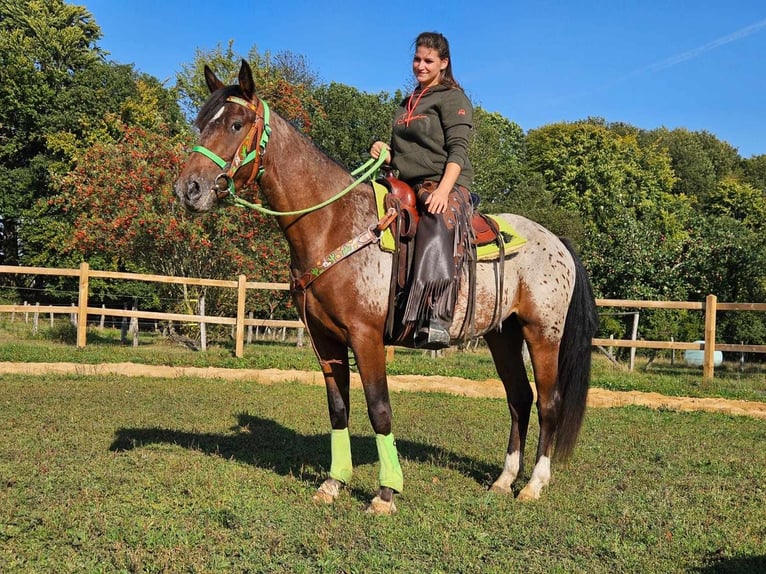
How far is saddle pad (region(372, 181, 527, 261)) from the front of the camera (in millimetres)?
4539

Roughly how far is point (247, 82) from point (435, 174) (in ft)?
4.81

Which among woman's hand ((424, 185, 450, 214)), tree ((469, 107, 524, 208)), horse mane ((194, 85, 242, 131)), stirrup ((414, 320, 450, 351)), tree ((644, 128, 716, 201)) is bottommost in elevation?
stirrup ((414, 320, 450, 351))

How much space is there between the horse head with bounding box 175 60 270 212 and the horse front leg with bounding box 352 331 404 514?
52.5 inches

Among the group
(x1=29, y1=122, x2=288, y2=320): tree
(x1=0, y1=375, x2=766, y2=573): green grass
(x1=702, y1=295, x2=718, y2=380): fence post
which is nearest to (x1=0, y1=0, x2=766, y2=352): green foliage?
(x1=29, y1=122, x2=288, y2=320): tree

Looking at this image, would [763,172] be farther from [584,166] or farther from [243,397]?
[243,397]

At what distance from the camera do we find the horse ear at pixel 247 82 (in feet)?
13.9

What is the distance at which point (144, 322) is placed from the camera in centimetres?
2912

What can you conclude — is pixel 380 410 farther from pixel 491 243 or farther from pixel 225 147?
pixel 225 147

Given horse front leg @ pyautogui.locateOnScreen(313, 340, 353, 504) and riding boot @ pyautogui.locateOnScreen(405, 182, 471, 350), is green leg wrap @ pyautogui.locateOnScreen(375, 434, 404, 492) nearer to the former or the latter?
horse front leg @ pyautogui.locateOnScreen(313, 340, 353, 504)

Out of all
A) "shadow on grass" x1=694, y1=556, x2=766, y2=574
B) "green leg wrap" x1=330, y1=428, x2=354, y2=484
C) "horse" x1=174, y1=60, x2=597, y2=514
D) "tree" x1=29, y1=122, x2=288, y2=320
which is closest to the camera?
"shadow on grass" x1=694, y1=556, x2=766, y2=574

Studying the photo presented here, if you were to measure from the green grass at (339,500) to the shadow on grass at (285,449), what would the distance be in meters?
0.03

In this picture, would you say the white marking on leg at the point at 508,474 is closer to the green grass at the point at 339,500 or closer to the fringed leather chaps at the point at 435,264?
the green grass at the point at 339,500

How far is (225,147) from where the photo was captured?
4.27 meters

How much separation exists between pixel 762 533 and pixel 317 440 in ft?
13.5
